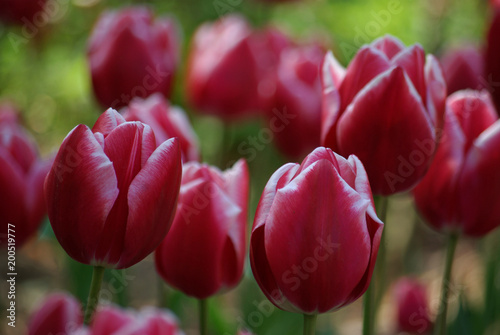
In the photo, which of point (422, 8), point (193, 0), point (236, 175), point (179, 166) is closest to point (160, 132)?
point (236, 175)

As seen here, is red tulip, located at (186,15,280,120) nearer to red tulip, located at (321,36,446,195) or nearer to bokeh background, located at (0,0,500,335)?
bokeh background, located at (0,0,500,335)

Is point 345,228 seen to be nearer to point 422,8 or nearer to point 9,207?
point 9,207

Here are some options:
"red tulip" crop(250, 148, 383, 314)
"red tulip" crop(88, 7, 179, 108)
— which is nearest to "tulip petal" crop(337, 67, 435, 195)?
"red tulip" crop(250, 148, 383, 314)

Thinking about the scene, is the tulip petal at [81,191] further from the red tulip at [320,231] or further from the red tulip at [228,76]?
the red tulip at [228,76]

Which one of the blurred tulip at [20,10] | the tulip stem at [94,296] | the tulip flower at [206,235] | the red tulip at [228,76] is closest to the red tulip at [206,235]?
the tulip flower at [206,235]

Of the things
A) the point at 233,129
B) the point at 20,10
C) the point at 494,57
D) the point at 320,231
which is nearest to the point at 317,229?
the point at 320,231

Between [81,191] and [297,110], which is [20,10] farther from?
[81,191]
